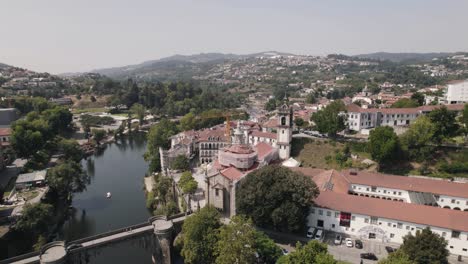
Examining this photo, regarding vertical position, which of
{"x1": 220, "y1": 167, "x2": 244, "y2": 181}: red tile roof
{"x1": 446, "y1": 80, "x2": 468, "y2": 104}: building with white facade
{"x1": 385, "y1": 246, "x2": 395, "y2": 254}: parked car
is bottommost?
{"x1": 385, "y1": 246, "x2": 395, "y2": 254}: parked car

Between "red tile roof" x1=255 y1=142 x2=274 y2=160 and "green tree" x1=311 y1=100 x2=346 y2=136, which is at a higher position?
"green tree" x1=311 y1=100 x2=346 y2=136

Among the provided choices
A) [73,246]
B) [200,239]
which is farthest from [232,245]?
[73,246]

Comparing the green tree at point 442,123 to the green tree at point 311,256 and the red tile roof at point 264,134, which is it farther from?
the green tree at point 311,256

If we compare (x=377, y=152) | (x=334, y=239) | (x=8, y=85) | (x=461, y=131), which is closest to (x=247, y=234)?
(x=334, y=239)

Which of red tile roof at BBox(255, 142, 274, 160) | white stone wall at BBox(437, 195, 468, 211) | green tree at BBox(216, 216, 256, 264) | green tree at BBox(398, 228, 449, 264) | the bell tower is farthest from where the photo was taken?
the bell tower

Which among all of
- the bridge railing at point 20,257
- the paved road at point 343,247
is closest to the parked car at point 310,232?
the paved road at point 343,247

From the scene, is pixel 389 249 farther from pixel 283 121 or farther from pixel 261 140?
pixel 261 140

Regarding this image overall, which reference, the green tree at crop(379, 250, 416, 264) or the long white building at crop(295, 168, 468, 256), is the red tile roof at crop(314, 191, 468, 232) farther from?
the green tree at crop(379, 250, 416, 264)

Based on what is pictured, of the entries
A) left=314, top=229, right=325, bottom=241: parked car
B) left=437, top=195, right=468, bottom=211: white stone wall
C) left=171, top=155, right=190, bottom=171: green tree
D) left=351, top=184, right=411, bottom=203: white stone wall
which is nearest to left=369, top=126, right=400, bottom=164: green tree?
left=351, top=184, right=411, bottom=203: white stone wall
